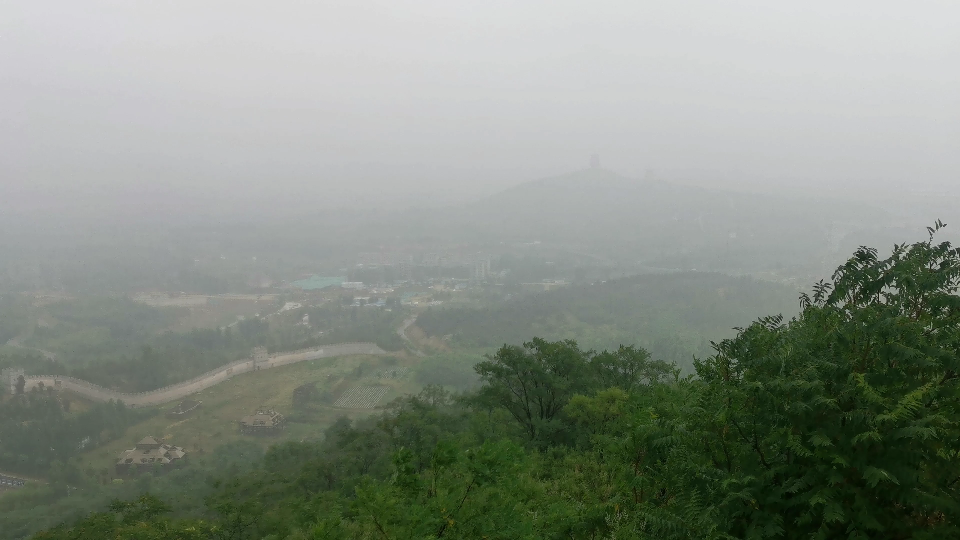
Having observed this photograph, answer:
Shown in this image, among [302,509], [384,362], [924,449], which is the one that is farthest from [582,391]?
[384,362]

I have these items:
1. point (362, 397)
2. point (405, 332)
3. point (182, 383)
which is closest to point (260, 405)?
point (362, 397)

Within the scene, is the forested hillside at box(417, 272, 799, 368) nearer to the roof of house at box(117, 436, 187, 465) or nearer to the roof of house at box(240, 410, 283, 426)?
the roof of house at box(240, 410, 283, 426)

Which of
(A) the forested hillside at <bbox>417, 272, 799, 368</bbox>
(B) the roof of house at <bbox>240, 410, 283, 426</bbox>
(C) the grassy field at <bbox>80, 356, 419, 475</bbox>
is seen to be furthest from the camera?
(A) the forested hillside at <bbox>417, 272, 799, 368</bbox>

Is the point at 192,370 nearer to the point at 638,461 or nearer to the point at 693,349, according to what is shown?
the point at 693,349

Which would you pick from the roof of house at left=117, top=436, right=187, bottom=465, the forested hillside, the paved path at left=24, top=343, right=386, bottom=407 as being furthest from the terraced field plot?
the forested hillside

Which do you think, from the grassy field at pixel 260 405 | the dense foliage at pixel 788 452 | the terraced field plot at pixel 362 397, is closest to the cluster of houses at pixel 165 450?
the grassy field at pixel 260 405

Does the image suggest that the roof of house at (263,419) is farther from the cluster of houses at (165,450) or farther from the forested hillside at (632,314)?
the forested hillside at (632,314)
